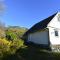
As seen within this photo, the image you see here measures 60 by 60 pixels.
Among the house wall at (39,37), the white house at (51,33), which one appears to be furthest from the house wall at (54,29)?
the house wall at (39,37)

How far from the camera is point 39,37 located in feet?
102

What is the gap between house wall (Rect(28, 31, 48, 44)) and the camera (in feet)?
94.4

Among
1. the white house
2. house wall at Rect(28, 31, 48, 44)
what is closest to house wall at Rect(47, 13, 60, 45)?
the white house

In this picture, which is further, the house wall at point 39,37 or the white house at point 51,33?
the house wall at point 39,37

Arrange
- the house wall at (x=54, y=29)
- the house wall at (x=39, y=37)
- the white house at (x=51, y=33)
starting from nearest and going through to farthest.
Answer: the white house at (x=51, y=33), the house wall at (x=54, y=29), the house wall at (x=39, y=37)

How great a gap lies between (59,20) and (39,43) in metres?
6.19

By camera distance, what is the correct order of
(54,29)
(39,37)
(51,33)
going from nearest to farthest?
1. (51,33)
2. (54,29)
3. (39,37)

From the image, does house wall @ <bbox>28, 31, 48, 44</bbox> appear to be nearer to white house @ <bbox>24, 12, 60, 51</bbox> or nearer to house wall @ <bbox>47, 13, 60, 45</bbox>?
white house @ <bbox>24, 12, 60, 51</bbox>

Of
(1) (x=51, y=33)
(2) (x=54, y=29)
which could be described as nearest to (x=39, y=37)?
(1) (x=51, y=33)

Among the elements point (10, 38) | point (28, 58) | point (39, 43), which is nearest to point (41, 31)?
point (39, 43)

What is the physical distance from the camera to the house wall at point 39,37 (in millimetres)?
28788

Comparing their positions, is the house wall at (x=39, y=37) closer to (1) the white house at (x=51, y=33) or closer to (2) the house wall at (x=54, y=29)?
(1) the white house at (x=51, y=33)

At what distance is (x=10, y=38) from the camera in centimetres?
3272

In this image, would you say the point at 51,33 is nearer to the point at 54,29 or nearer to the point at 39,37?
the point at 54,29
